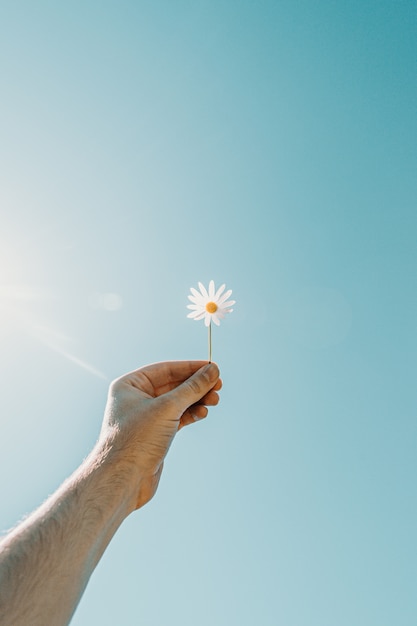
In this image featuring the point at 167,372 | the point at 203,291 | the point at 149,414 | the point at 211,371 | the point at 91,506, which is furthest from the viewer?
the point at 203,291

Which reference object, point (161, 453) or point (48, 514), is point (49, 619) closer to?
point (48, 514)

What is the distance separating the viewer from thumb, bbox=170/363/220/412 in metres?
2.85

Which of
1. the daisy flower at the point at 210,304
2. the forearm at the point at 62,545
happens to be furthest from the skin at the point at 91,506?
the daisy flower at the point at 210,304

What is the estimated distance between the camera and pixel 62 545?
5.26ft

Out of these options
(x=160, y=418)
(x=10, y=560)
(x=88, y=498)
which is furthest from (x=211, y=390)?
(x=10, y=560)

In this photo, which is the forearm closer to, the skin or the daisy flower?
the skin

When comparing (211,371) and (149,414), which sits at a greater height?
(211,371)

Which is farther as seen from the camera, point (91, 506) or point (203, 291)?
point (203, 291)

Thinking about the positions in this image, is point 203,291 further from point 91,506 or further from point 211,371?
point 91,506

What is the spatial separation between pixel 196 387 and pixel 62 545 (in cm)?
154

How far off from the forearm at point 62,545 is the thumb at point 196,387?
0.77 meters

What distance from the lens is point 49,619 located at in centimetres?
139

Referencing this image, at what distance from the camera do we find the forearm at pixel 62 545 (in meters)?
1.36

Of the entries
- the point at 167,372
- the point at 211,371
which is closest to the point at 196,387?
the point at 211,371
